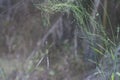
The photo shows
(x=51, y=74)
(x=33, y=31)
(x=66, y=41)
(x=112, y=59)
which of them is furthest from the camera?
(x=33, y=31)

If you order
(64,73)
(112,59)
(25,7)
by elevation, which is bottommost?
(64,73)

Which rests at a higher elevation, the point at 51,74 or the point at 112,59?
the point at 112,59

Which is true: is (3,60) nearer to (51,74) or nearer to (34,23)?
(34,23)

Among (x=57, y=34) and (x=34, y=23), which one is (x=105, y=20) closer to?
(x=57, y=34)

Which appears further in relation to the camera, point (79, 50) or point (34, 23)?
point (34, 23)

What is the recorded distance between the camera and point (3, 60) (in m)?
5.32

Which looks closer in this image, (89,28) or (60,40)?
(89,28)

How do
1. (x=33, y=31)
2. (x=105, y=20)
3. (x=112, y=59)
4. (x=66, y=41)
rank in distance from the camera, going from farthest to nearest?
(x=33, y=31) → (x=66, y=41) → (x=105, y=20) → (x=112, y=59)

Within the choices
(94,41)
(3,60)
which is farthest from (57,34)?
(94,41)

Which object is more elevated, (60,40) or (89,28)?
(89,28)

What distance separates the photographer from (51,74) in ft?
14.8

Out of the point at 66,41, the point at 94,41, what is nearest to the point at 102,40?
the point at 94,41

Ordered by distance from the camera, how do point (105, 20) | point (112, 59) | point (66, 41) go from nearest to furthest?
point (112, 59)
point (105, 20)
point (66, 41)

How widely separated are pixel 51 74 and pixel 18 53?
105 cm
